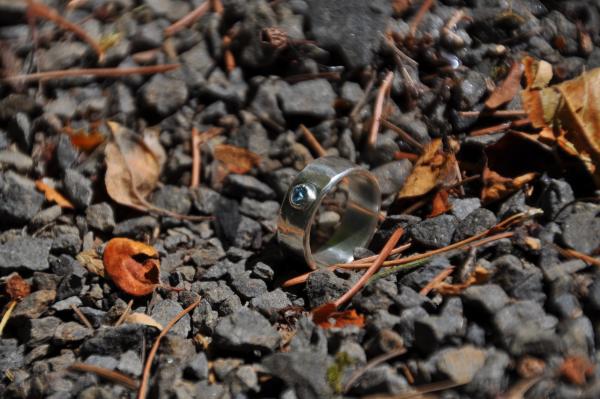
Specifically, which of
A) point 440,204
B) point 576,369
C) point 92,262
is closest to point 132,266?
point 92,262

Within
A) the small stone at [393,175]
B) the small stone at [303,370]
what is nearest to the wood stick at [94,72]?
the small stone at [393,175]

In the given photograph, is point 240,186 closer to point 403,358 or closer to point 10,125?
point 10,125

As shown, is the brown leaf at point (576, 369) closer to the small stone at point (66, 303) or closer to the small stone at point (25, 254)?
the small stone at point (66, 303)

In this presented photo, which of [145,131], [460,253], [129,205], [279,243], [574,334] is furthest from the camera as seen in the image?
[145,131]

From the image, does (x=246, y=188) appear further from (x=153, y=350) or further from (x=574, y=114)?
(x=574, y=114)

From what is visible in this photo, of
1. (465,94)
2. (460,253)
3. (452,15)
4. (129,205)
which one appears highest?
(452,15)

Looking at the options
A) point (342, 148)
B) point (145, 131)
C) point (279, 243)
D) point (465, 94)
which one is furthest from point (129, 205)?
point (465, 94)

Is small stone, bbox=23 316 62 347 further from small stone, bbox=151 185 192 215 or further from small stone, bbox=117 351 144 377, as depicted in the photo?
small stone, bbox=151 185 192 215
